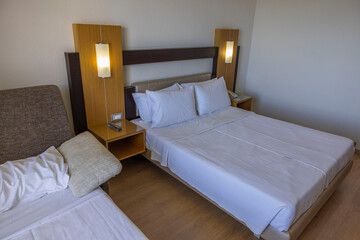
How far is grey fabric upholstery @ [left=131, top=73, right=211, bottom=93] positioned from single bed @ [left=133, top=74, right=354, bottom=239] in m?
0.01

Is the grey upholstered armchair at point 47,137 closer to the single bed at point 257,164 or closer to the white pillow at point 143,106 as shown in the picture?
→ the single bed at point 257,164

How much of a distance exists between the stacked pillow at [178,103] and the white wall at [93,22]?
1.10 feet

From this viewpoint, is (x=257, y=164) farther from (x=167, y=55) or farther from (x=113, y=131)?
(x=167, y=55)

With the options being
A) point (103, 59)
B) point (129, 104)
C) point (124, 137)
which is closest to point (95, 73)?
point (103, 59)

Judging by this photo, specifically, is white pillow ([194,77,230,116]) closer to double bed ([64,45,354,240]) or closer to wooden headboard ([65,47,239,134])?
double bed ([64,45,354,240])

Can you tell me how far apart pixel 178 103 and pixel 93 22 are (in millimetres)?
1142

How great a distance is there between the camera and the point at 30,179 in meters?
1.40

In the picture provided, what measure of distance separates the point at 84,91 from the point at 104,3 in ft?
2.81

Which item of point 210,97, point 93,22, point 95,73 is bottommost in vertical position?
point 210,97

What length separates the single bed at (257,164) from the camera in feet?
5.07

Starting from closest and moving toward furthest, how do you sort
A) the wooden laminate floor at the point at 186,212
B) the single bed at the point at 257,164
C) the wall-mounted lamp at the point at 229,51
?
the single bed at the point at 257,164, the wooden laminate floor at the point at 186,212, the wall-mounted lamp at the point at 229,51

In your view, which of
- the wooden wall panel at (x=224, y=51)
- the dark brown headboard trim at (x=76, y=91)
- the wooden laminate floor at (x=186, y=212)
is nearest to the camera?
the wooden laminate floor at (x=186, y=212)

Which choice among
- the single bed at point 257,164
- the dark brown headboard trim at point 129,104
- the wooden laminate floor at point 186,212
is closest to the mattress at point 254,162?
the single bed at point 257,164

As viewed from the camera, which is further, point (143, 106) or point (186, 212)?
point (143, 106)
